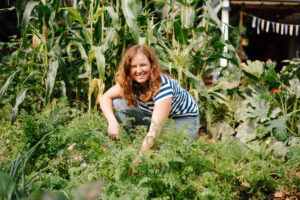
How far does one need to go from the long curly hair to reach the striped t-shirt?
0.05 metres

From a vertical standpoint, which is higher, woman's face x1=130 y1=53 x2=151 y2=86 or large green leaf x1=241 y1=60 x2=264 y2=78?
woman's face x1=130 y1=53 x2=151 y2=86

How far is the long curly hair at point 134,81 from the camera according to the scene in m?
1.99

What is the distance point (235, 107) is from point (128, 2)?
4.71ft

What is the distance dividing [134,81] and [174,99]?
14.2 inches

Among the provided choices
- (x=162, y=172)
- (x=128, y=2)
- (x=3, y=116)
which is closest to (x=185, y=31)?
(x=128, y=2)

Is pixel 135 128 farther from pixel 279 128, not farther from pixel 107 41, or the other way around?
pixel 279 128

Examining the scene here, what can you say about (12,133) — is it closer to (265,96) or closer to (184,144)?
(184,144)

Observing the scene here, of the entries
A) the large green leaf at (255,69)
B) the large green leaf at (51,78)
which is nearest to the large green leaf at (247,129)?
the large green leaf at (255,69)

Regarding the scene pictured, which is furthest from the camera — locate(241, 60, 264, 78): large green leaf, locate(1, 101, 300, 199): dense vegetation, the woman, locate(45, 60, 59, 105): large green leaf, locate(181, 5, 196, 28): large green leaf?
locate(181, 5, 196, 28): large green leaf

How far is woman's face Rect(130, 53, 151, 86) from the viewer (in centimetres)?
200

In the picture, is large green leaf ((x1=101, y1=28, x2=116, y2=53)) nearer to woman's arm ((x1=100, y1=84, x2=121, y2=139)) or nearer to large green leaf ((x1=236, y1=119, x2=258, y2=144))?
woman's arm ((x1=100, y1=84, x2=121, y2=139))

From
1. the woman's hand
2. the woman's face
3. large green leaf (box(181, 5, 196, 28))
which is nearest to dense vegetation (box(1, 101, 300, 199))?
the woman's hand

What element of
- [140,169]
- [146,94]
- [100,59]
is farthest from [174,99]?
[140,169]

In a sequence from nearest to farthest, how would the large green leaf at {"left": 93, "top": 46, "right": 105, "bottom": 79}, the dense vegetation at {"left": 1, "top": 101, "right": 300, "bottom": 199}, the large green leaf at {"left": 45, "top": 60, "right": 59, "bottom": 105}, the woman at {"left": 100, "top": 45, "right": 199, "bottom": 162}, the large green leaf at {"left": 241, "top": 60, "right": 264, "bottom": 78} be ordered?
the dense vegetation at {"left": 1, "top": 101, "right": 300, "bottom": 199}, the woman at {"left": 100, "top": 45, "right": 199, "bottom": 162}, the large green leaf at {"left": 93, "top": 46, "right": 105, "bottom": 79}, the large green leaf at {"left": 45, "top": 60, "right": 59, "bottom": 105}, the large green leaf at {"left": 241, "top": 60, "right": 264, "bottom": 78}
